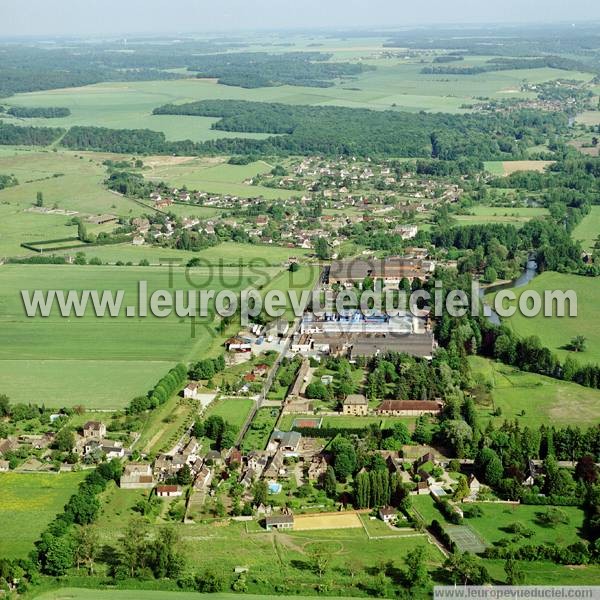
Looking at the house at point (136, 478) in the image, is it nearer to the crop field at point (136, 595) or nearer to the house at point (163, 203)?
the crop field at point (136, 595)

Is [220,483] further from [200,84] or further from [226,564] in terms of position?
[200,84]

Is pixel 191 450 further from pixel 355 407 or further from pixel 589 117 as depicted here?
pixel 589 117

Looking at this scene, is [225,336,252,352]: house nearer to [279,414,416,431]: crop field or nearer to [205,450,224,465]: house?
[279,414,416,431]: crop field

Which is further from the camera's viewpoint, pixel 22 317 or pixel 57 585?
pixel 22 317

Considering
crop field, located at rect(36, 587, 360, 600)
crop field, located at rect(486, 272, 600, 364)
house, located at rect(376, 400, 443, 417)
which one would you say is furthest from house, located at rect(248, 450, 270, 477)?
crop field, located at rect(486, 272, 600, 364)

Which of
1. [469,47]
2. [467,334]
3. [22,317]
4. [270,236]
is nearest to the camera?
[467,334]

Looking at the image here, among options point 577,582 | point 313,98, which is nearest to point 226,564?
point 577,582
